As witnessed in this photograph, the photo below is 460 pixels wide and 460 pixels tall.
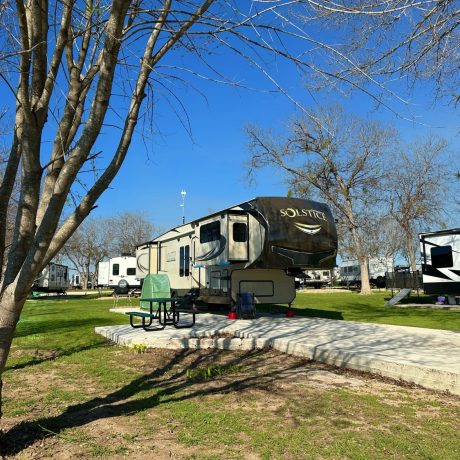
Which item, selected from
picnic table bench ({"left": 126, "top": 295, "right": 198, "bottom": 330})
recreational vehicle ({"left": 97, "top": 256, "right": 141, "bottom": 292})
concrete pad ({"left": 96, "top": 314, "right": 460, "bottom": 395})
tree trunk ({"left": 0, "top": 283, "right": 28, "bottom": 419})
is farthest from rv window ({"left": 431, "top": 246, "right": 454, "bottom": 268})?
recreational vehicle ({"left": 97, "top": 256, "right": 141, "bottom": 292})

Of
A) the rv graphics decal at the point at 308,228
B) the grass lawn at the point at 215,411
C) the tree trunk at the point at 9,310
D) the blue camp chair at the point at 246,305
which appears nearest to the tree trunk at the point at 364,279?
the rv graphics decal at the point at 308,228

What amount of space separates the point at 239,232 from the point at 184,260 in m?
4.17

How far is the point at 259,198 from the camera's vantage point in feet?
38.1

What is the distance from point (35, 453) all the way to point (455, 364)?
472 centimetres

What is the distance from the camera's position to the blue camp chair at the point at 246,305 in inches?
463

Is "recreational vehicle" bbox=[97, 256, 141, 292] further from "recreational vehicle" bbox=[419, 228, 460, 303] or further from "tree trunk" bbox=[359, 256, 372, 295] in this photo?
"recreational vehicle" bbox=[419, 228, 460, 303]

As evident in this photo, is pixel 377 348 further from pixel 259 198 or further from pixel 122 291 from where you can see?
pixel 122 291

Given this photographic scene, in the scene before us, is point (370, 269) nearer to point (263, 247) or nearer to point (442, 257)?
point (442, 257)

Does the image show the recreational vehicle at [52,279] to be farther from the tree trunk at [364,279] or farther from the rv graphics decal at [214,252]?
the tree trunk at [364,279]

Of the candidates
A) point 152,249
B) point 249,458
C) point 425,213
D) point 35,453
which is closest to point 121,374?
point 35,453

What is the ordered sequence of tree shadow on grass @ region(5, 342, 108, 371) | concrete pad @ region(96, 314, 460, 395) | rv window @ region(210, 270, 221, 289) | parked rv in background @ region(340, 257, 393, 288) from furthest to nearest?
parked rv in background @ region(340, 257, 393, 288) → rv window @ region(210, 270, 221, 289) → tree shadow on grass @ region(5, 342, 108, 371) → concrete pad @ region(96, 314, 460, 395)

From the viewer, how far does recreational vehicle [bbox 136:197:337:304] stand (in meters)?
11.1

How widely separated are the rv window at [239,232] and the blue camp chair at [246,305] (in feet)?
4.46

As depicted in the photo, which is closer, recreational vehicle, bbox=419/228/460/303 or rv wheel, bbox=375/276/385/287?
recreational vehicle, bbox=419/228/460/303
